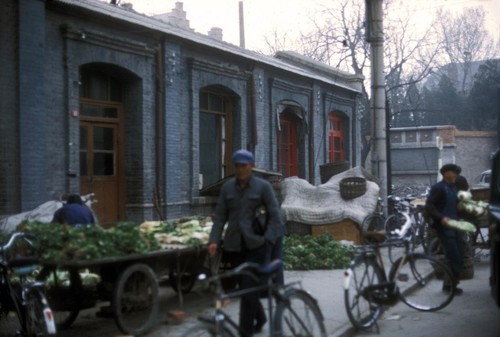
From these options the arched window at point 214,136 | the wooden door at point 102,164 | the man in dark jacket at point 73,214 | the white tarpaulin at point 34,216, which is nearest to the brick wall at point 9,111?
the white tarpaulin at point 34,216

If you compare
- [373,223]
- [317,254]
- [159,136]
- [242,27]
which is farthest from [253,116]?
[242,27]

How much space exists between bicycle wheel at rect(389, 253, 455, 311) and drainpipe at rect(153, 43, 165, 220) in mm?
6878

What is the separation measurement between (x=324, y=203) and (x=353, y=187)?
780 millimetres

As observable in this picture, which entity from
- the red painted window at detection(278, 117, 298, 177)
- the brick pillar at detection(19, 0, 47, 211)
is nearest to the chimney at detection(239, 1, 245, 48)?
the red painted window at detection(278, 117, 298, 177)

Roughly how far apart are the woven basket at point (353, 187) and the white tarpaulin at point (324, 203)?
3.8 inches

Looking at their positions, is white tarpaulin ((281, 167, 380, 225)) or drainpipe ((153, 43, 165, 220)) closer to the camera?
drainpipe ((153, 43, 165, 220))

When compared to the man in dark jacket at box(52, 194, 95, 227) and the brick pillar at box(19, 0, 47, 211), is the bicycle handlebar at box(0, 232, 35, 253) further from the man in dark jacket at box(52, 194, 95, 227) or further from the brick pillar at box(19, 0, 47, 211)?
the brick pillar at box(19, 0, 47, 211)

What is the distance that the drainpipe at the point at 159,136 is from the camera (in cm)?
1484

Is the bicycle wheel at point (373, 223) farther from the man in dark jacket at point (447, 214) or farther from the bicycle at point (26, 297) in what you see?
the bicycle at point (26, 297)

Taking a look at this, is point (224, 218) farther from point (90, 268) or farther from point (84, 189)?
point (84, 189)

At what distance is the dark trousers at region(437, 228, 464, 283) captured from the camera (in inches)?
370

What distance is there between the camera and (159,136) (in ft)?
48.7

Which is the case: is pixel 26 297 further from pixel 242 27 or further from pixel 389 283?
pixel 242 27

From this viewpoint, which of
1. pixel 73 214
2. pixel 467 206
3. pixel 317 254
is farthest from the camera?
pixel 317 254
